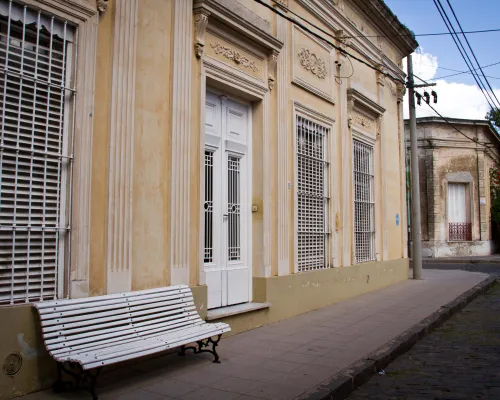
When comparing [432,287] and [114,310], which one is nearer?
[114,310]

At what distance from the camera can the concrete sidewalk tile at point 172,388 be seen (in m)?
4.09

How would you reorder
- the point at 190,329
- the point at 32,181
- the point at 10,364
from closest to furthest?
1. the point at 10,364
2. the point at 32,181
3. the point at 190,329

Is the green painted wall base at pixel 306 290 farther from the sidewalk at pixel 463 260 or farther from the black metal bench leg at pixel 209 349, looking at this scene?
the sidewalk at pixel 463 260

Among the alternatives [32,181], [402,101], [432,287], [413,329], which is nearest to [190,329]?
[32,181]

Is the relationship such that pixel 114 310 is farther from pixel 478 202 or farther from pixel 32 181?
pixel 478 202

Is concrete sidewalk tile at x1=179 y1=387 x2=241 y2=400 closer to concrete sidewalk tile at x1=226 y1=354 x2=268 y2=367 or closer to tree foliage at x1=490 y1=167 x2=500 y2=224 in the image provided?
concrete sidewalk tile at x1=226 y1=354 x2=268 y2=367

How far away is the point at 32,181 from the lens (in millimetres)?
4273

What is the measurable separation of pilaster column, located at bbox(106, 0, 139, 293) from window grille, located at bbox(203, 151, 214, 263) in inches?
64.0

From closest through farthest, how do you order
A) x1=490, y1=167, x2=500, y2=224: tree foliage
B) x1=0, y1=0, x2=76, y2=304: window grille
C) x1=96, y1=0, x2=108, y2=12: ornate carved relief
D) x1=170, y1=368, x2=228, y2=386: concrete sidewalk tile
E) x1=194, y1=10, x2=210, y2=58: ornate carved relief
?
1. x1=0, y1=0, x2=76, y2=304: window grille
2. x1=170, y1=368, x2=228, y2=386: concrete sidewalk tile
3. x1=96, y1=0, x2=108, y2=12: ornate carved relief
4. x1=194, y1=10, x2=210, y2=58: ornate carved relief
5. x1=490, y1=167, x2=500, y2=224: tree foliage

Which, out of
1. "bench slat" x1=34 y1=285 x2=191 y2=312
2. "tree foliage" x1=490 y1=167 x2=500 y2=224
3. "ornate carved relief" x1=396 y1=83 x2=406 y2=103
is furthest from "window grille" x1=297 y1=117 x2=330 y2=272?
"tree foliage" x1=490 y1=167 x2=500 y2=224

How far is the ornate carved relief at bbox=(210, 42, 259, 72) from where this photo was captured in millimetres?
6535

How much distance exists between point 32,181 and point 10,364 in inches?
59.4

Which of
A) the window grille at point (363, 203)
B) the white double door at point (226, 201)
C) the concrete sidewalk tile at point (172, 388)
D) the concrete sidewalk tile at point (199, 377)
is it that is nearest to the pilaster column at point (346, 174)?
the window grille at point (363, 203)

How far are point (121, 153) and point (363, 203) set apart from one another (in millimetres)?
7201
